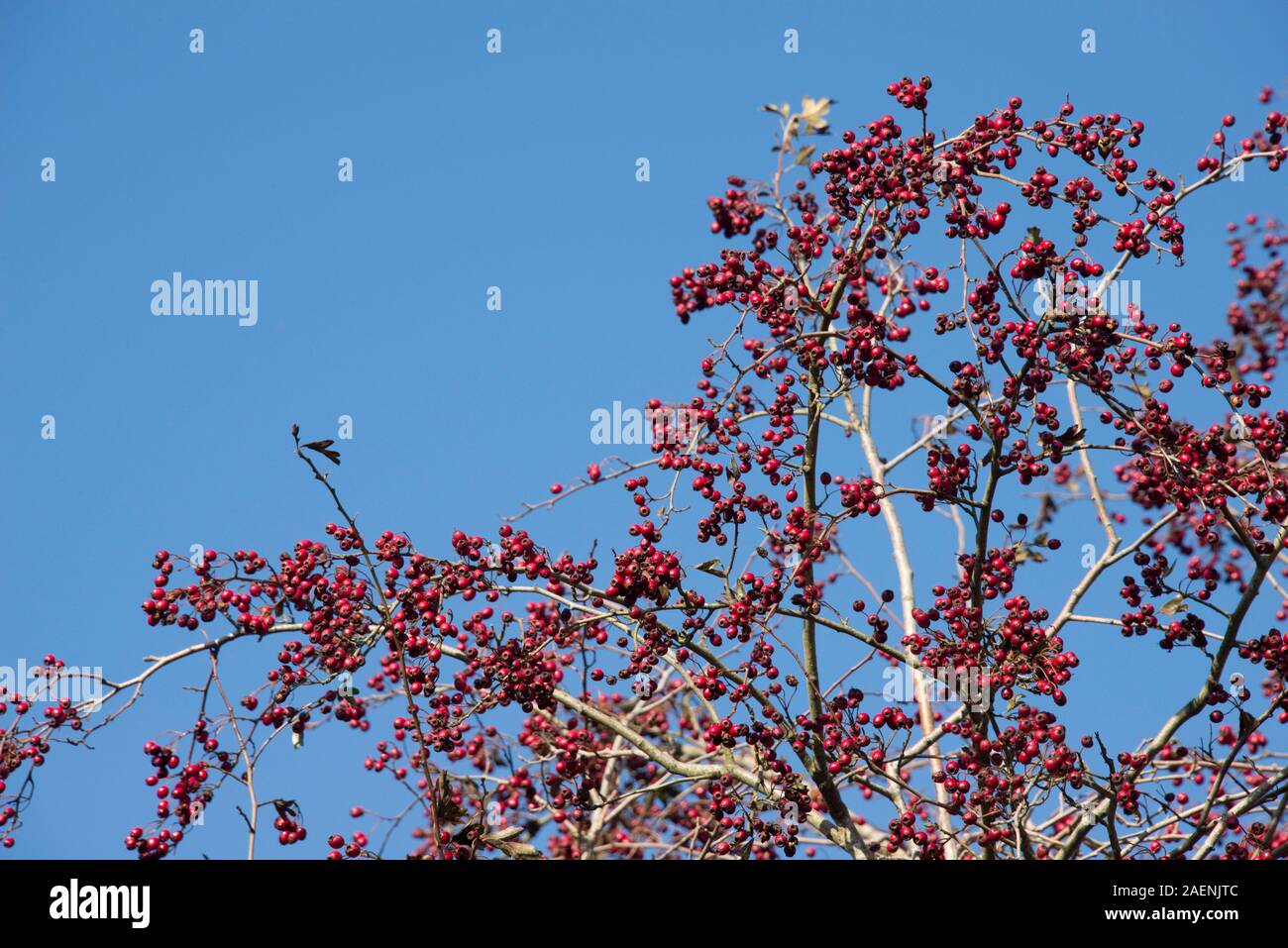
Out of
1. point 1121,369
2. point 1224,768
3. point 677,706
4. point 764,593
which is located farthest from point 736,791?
point 677,706

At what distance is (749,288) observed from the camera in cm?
712

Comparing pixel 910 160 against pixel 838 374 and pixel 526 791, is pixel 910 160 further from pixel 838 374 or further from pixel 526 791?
pixel 526 791
